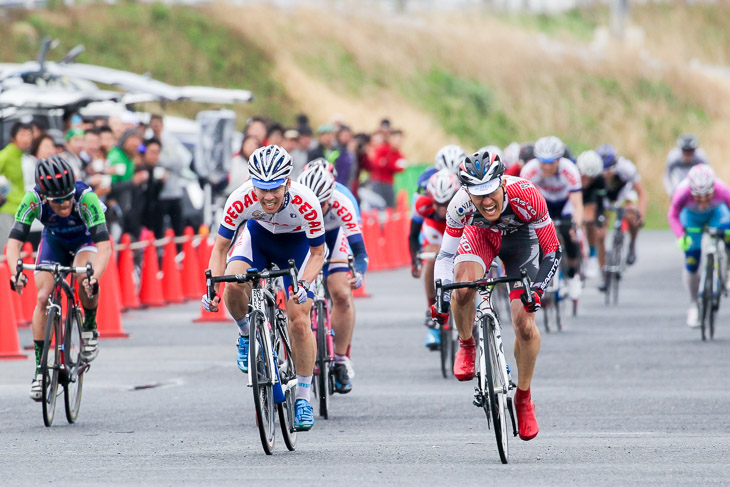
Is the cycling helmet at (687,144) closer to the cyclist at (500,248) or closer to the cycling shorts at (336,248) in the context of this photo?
the cycling shorts at (336,248)

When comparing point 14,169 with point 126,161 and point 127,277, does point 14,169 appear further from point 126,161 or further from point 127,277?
point 126,161

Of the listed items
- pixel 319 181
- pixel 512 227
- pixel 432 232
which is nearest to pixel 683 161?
pixel 432 232

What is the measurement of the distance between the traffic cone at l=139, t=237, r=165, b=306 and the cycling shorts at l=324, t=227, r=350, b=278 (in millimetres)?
7737

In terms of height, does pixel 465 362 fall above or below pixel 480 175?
below

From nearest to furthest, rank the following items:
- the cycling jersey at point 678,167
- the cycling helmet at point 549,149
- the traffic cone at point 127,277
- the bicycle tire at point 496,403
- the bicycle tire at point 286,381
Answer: the bicycle tire at point 496,403 → the bicycle tire at point 286,381 → the cycling helmet at point 549,149 → the traffic cone at point 127,277 → the cycling jersey at point 678,167

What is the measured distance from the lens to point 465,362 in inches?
420

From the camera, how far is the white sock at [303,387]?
10.9 metres

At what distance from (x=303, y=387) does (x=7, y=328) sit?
→ 562 centimetres

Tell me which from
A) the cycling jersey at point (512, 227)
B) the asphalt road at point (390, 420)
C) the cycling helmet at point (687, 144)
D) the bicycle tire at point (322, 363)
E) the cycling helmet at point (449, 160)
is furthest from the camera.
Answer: the cycling helmet at point (687, 144)

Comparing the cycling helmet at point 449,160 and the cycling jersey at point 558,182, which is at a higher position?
the cycling helmet at point 449,160

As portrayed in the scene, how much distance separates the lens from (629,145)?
54656 mm

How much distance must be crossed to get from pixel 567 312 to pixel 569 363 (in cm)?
576

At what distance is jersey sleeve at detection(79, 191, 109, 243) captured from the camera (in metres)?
12.3

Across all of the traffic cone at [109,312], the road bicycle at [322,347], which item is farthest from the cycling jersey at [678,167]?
the road bicycle at [322,347]
